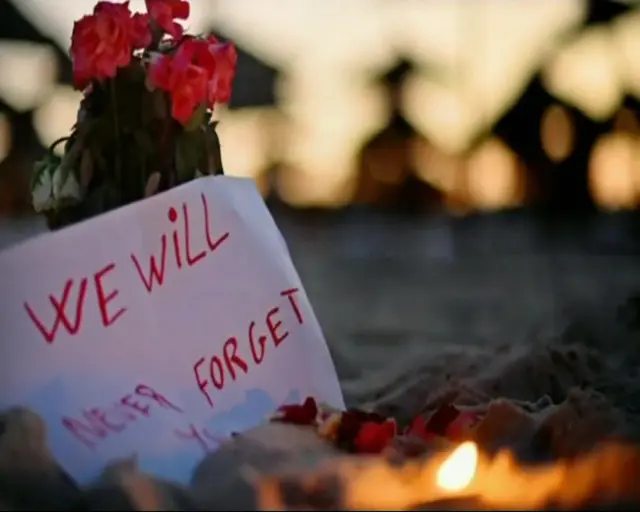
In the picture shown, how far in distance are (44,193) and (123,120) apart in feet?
0.25

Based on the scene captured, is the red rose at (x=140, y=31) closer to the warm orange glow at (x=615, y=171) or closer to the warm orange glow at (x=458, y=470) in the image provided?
→ the warm orange glow at (x=458, y=470)

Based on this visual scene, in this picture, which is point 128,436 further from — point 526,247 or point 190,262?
point 526,247

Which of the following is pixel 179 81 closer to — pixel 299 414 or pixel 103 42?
pixel 103 42

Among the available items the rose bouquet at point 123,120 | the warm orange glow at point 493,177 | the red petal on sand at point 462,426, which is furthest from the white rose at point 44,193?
the warm orange glow at point 493,177

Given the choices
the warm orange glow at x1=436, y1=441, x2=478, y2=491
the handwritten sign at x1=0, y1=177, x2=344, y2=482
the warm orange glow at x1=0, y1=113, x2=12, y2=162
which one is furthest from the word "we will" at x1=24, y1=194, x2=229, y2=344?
the warm orange glow at x1=0, y1=113, x2=12, y2=162

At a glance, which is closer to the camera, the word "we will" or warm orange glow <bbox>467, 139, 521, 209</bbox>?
the word "we will"

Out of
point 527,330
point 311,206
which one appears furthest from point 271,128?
point 527,330

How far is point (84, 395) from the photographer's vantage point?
2.13 ft

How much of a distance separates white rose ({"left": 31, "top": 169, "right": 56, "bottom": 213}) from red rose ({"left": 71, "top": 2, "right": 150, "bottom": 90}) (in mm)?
74

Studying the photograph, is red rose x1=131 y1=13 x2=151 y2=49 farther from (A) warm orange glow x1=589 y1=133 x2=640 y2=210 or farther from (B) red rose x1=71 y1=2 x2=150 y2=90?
(A) warm orange glow x1=589 y1=133 x2=640 y2=210

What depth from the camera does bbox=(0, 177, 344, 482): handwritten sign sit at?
0.64 metres

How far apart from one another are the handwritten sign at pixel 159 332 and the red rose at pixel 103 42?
0.10 m

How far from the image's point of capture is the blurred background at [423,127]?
2.89 m

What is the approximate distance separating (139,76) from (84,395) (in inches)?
9.6
